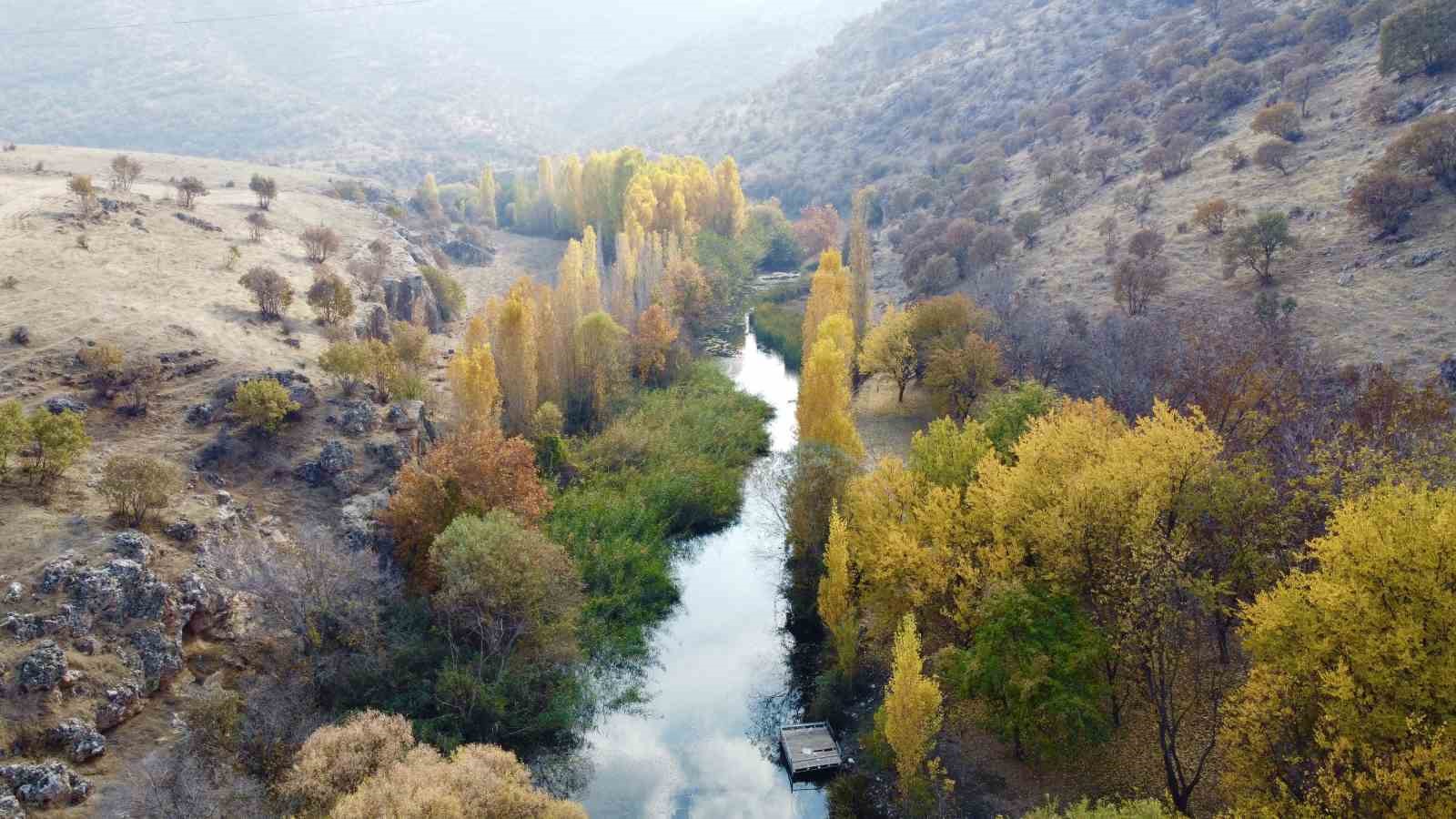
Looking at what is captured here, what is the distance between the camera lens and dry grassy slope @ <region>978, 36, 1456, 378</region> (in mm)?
34062

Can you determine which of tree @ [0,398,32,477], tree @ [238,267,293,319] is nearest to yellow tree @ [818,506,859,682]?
tree @ [0,398,32,477]

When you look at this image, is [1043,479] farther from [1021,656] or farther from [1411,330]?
[1411,330]

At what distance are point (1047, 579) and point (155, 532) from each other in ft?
84.6

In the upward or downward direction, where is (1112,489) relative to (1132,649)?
upward

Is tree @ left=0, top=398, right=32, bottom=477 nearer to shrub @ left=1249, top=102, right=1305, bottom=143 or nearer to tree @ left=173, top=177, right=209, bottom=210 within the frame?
tree @ left=173, top=177, right=209, bottom=210

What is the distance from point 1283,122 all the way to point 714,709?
51.8 meters

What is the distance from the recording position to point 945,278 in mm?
59312

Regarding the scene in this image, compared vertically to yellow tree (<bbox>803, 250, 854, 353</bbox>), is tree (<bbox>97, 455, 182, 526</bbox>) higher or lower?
higher

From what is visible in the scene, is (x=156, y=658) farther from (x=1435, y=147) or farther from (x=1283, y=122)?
(x=1283, y=122)

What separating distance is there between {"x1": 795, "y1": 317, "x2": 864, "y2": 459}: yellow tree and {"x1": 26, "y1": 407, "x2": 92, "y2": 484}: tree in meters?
24.2

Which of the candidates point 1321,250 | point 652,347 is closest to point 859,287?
point 652,347

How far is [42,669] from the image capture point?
63.7 ft

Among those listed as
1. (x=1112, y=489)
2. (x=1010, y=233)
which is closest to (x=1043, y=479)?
(x=1112, y=489)

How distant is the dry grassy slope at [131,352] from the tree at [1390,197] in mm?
46277
